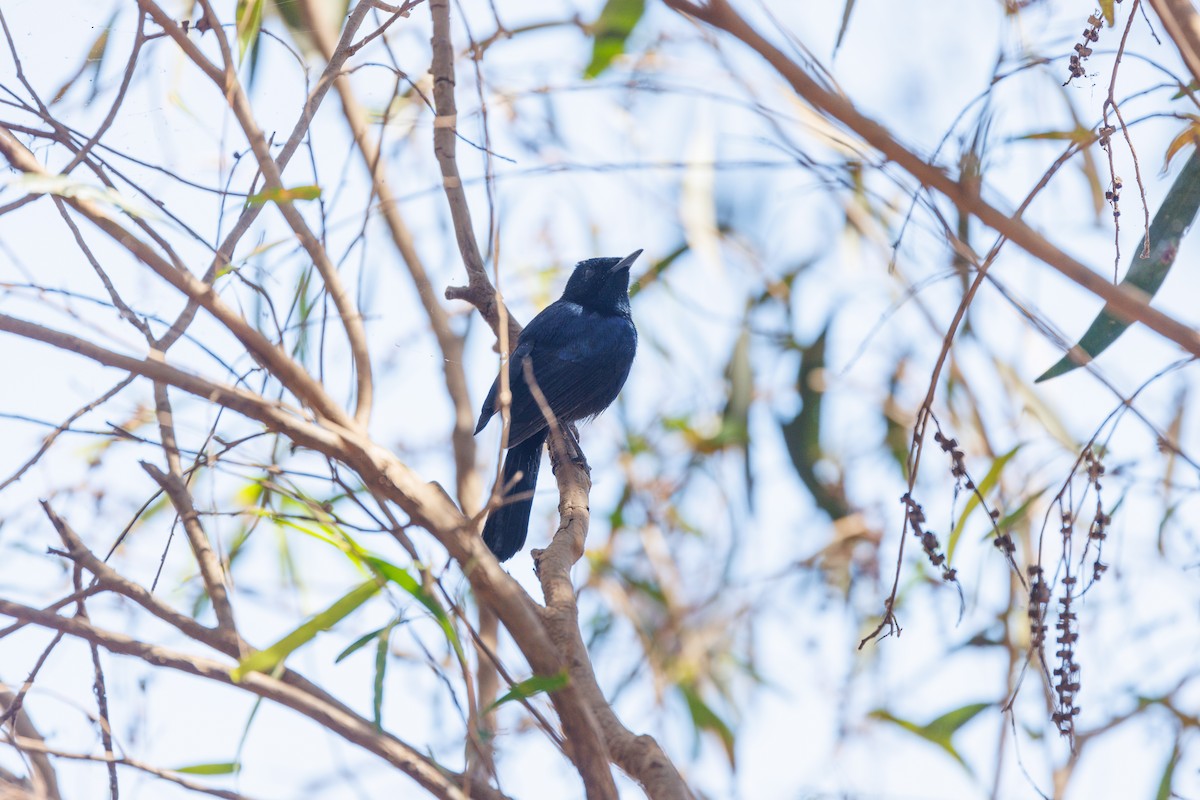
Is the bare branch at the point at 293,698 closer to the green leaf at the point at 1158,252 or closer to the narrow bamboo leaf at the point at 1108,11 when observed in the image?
the green leaf at the point at 1158,252

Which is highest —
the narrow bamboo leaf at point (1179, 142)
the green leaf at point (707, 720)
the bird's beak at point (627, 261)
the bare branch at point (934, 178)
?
the bird's beak at point (627, 261)

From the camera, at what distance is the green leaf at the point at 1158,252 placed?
6.69 feet

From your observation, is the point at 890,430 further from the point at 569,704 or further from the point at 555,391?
the point at 569,704

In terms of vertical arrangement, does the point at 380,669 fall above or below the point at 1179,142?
below

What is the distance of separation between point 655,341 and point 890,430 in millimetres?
1083

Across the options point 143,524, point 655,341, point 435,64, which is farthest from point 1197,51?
point 655,341

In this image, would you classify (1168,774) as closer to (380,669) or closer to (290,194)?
(380,669)

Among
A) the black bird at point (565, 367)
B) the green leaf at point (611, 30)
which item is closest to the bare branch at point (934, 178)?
the green leaf at point (611, 30)

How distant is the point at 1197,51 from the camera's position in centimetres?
137

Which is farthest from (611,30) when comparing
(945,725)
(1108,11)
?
(945,725)

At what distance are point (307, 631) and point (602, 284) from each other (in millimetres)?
3207

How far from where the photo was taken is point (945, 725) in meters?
3.32

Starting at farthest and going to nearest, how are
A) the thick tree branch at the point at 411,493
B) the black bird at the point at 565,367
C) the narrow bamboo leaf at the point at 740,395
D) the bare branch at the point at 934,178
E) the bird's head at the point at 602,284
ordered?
1. the bird's head at the point at 602,284
2. the narrow bamboo leaf at the point at 740,395
3. the black bird at the point at 565,367
4. the thick tree branch at the point at 411,493
5. the bare branch at the point at 934,178

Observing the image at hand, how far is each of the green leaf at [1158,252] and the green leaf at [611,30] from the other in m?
1.50
